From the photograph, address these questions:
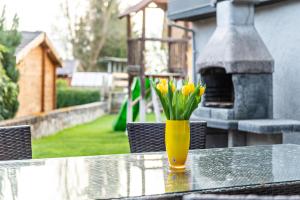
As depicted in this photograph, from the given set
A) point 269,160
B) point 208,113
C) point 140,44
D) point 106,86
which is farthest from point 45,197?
point 106,86

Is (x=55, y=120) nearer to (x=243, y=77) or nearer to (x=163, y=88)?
(x=243, y=77)

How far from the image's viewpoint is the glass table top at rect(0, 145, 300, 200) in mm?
1611

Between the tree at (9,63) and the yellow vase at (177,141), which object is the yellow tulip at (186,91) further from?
the tree at (9,63)

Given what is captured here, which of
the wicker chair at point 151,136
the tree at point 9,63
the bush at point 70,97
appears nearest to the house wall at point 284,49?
the wicker chair at point 151,136

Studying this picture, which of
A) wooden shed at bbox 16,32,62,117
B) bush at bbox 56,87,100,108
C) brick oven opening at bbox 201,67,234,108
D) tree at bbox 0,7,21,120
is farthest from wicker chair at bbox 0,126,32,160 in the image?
bush at bbox 56,87,100,108

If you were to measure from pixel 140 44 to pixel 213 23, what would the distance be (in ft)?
13.5

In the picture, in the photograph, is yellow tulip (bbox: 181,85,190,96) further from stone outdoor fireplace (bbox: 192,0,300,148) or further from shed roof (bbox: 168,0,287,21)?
shed roof (bbox: 168,0,287,21)

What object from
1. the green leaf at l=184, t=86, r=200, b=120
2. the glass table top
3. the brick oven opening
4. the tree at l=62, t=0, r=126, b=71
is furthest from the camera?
the tree at l=62, t=0, r=126, b=71

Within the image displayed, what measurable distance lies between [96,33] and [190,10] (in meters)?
21.1

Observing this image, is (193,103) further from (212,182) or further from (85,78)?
(85,78)

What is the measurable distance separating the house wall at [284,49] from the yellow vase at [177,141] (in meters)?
3.14

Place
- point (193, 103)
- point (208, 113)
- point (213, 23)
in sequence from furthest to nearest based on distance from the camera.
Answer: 1. point (213, 23)
2. point (208, 113)
3. point (193, 103)

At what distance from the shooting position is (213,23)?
663 centimetres

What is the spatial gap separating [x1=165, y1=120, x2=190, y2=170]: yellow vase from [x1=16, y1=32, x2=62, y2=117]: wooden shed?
382 inches
